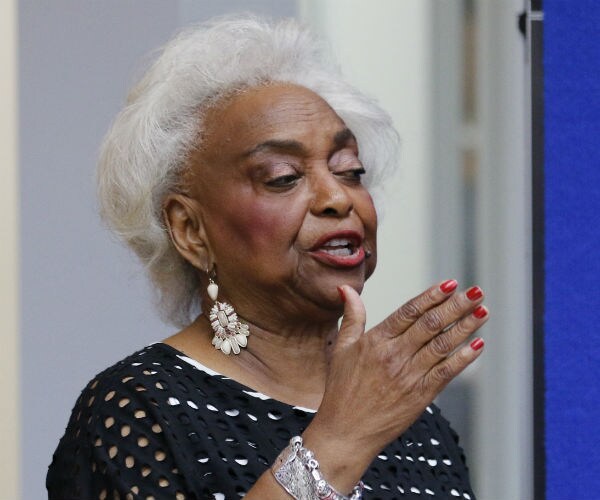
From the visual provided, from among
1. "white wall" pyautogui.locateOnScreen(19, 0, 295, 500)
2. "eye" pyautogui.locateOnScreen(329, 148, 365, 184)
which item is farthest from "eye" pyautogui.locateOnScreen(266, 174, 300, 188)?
"white wall" pyautogui.locateOnScreen(19, 0, 295, 500)

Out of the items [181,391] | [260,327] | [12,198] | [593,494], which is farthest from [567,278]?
[12,198]

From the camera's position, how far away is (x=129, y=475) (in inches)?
95.7

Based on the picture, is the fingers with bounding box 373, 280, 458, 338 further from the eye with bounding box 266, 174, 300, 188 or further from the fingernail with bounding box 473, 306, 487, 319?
the eye with bounding box 266, 174, 300, 188

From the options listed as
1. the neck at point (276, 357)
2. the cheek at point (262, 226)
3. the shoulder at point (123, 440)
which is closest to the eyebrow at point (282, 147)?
the cheek at point (262, 226)

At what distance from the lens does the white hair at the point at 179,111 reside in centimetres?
286

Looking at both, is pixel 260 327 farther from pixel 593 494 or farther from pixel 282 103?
pixel 593 494

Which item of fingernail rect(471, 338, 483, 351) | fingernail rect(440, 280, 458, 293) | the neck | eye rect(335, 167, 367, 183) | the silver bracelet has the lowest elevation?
the silver bracelet

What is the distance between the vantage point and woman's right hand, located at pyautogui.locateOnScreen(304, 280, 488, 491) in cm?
229

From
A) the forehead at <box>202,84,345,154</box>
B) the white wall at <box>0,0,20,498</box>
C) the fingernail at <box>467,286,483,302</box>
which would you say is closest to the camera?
the fingernail at <box>467,286,483,302</box>

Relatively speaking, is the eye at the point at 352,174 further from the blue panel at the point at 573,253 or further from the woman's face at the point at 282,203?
the blue panel at the point at 573,253

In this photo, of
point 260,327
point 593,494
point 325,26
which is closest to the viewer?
point 260,327

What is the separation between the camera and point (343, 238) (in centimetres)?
269

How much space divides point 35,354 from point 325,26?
4.45ft

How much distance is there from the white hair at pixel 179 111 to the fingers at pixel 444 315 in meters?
0.76
